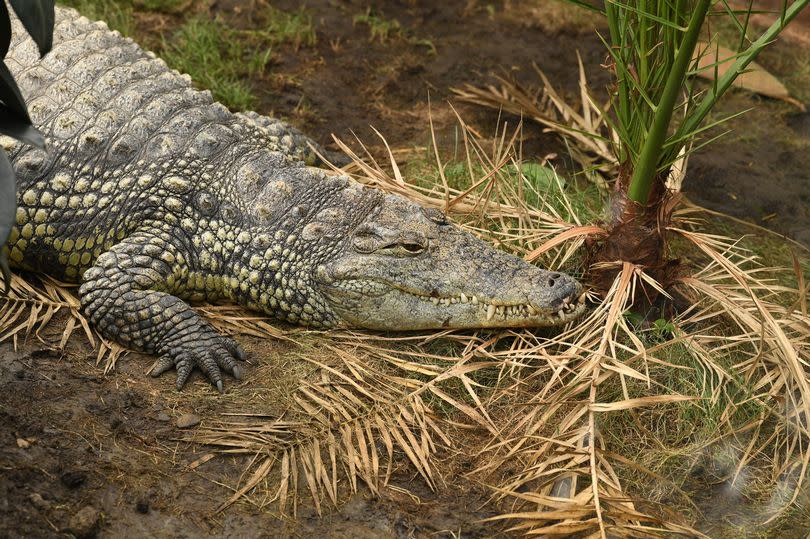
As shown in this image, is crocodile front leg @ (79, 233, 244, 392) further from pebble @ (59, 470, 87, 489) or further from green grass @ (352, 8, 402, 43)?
green grass @ (352, 8, 402, 43)

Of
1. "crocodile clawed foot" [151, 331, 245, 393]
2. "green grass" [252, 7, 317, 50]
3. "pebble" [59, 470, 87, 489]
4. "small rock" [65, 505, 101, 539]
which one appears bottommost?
"crocodile clawed foot" [151, 331, 245, 393]

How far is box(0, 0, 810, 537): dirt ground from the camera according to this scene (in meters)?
2.94

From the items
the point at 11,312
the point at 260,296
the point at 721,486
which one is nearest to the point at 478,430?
the point at 721,486

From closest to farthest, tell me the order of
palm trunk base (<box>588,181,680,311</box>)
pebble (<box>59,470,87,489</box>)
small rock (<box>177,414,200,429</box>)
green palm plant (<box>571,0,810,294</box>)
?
1. pebble (<box>59,470,87,489</box>)
2. green palm plant (<box>571,0,810,294</box>)
3. small rock (<box>177,414,200,429</box>)
4. palm trunk base (<box>588,181,680,311</box>)

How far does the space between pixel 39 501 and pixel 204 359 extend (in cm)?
104

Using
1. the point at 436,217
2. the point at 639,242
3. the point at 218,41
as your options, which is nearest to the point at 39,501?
the point at 436,217

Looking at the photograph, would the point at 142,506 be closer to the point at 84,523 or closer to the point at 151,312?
the point at 84,523

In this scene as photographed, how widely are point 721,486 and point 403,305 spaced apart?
1.61 m

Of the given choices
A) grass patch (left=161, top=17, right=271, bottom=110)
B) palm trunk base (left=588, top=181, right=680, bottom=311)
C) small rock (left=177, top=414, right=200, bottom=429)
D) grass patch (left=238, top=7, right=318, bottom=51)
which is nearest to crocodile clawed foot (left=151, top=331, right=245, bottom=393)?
small rock (left=177, top=414, right=200, bottom=429)

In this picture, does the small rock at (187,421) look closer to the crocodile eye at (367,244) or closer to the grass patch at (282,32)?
the crocodile eye at (367,244)

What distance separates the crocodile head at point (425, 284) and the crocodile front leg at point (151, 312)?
1.98 ft

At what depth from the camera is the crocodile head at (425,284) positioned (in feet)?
12.6

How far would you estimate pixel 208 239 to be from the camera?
4.04m

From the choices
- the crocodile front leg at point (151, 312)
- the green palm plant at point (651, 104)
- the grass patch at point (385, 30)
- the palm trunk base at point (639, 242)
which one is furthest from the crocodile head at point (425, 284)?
the grass patch at point (385, 30)
